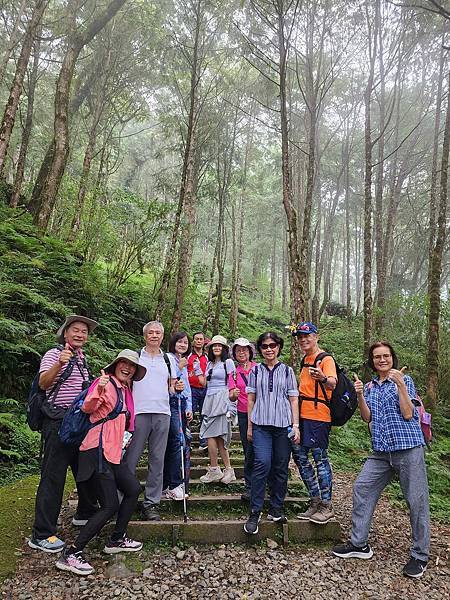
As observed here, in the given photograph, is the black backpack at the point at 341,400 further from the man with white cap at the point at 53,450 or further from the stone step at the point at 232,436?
the stone step at the point at 232,436

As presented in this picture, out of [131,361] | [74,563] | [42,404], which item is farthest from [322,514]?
[42,404]

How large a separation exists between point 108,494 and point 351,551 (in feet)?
7.23

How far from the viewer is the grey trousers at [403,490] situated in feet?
11.3

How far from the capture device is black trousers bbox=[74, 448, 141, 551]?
3189mm

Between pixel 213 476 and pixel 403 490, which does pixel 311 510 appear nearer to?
pixel 403 490

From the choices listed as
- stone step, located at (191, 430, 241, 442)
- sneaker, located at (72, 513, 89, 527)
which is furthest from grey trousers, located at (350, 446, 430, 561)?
stone step, located at (191, 430, 241, 442)

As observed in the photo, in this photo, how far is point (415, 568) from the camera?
343 cm

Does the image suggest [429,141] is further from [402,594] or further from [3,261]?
[402,594]

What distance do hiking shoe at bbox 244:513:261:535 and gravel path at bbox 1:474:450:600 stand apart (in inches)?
6.7

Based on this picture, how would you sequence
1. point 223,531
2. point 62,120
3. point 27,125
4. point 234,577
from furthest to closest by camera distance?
point 27,125
point 62,120
point 223,531
point 234,577

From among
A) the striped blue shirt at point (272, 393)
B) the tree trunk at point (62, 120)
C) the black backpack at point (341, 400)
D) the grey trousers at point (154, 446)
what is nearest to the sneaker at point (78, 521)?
the grey trousers at point (154, 446)

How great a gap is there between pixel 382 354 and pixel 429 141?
15.7m

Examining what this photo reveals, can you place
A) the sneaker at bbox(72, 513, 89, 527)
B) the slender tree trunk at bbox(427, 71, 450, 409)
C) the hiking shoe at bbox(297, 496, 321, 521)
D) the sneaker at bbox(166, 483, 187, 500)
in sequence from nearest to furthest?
the sneaker at bbox(72, 513, 89, 527), the hiking shoe at bbox(297, 496, 321, 521), the sneaker at bbox(166, 483, 187, 500), the slender tree trunk at bbox(427, 71, 450, 409)

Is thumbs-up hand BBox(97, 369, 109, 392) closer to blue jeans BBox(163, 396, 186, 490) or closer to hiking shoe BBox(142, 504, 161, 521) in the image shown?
blue jeans BBox(163, 396, 186, 490)
